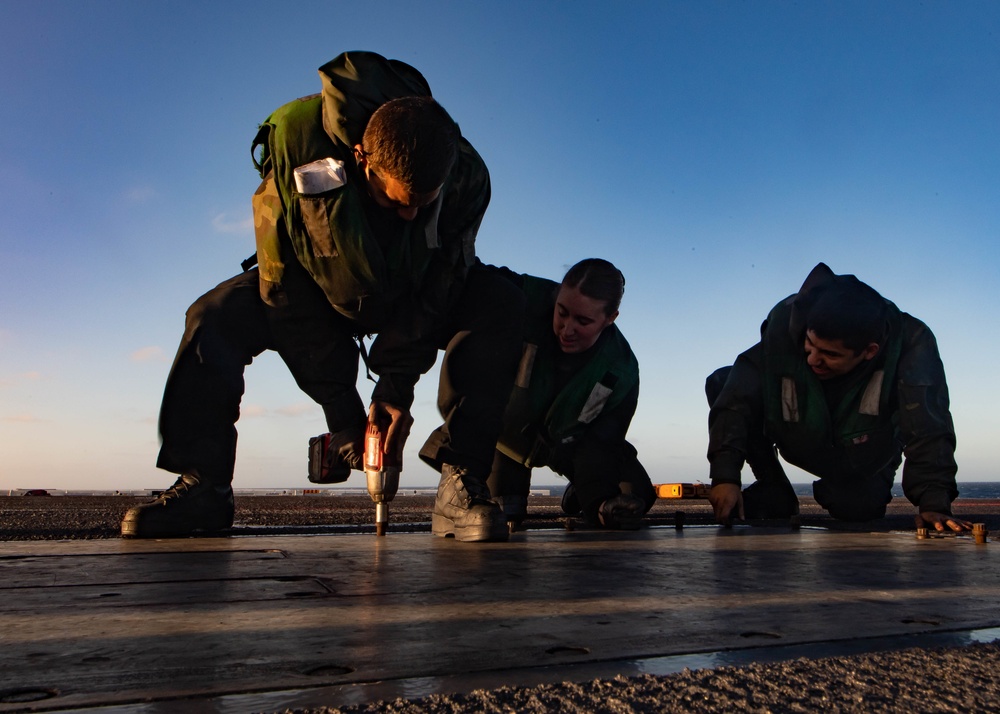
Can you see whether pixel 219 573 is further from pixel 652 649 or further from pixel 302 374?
pixel 302 374

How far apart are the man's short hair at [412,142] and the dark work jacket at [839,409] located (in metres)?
2.63

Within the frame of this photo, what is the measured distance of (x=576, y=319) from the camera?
407 centimetres

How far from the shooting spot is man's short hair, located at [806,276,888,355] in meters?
4.13

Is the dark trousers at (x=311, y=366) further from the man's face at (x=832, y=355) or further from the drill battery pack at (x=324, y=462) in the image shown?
the man's face at (x=832, y=355)

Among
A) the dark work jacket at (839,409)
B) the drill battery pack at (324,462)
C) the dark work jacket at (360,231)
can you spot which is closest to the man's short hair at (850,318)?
the dark work jacket at (839,409)

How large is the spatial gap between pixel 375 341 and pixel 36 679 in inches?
89.6

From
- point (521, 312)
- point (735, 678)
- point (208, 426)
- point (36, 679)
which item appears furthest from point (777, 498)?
point (36, 679)

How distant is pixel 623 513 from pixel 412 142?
6.28 feet

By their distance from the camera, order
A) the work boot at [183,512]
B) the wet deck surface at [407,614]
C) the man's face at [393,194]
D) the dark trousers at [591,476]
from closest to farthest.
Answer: the wet deck surface at [407,614], the man's face at [393,194], the work boot at [183,512], the dark trousers at [591,476]

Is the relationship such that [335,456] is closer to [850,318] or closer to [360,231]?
[360,231]

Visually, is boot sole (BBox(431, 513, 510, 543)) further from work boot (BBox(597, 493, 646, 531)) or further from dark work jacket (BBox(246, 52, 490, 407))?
work boot (BBox(597, 493, 646, 531))

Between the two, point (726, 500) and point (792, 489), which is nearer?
point (726, 500)

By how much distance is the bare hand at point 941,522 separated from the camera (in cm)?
350

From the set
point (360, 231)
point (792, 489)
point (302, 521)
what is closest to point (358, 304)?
point (360, 231)
